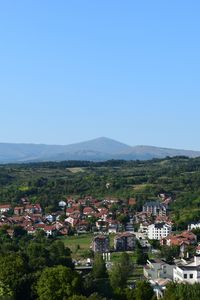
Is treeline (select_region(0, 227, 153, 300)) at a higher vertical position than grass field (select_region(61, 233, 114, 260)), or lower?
higher

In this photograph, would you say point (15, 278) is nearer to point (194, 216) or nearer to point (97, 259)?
point (97, 259)

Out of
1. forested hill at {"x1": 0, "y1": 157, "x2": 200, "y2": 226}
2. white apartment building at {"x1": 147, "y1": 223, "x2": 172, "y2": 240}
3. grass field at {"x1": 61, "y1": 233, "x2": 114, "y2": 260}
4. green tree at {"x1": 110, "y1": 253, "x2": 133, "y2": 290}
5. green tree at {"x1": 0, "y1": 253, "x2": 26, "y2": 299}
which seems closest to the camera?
green tree at {"x1": 0, "y1": 253, "x2": 26, "y2": 299}

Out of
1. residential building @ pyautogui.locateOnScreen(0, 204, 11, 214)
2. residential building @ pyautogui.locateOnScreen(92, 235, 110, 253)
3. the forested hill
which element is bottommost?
residential building @ pyautogui.locateOnScreen(92, 235, 110, 253)

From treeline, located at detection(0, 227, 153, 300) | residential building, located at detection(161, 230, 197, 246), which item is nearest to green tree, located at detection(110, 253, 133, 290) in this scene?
treeline, located at detection(0, 227, 153, 300)

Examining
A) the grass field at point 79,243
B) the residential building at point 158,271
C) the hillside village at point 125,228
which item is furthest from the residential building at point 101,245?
the residential building at point 158,271

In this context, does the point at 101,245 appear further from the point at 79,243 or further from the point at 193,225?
the point at 193,225

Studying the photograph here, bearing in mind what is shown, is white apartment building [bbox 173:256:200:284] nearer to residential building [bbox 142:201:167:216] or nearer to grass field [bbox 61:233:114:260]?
grass field [bbox 61:233:114:260]

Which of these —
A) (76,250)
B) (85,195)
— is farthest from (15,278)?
(85,195)
